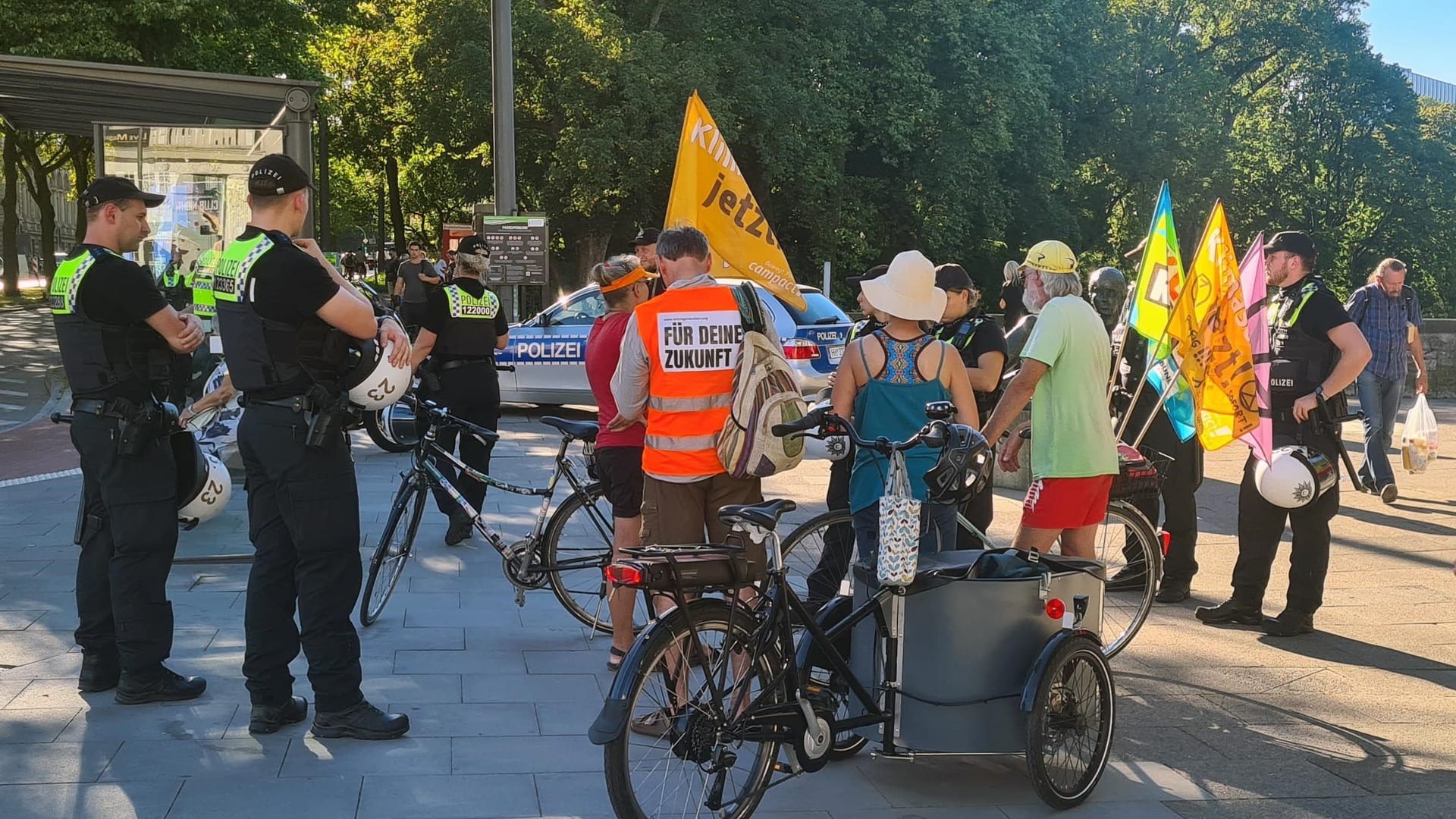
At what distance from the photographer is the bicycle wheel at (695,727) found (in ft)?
12.8

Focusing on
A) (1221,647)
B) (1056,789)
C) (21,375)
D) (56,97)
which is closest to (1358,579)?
(1221,647)

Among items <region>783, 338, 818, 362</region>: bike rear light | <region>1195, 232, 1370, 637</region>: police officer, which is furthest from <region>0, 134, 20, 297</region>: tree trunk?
<region>1195, 232, 1370, 637</region>: police officer

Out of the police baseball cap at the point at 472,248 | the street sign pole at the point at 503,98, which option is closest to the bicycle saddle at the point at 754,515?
the police baseball cap at the point at 472,248

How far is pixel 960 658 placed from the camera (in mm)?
4426

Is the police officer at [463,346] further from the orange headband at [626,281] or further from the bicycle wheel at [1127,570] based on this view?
the bicycle wheel at [1127,570]

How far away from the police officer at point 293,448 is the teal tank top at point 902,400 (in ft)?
5.66

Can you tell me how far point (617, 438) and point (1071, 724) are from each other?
2.23 meters

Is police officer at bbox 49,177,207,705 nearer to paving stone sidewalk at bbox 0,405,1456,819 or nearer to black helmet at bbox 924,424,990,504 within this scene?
paving stone sidewalk at bbox 0,405,1456,819

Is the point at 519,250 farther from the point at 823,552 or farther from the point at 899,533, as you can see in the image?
the point at 899,533

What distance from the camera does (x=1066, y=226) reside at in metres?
35.0

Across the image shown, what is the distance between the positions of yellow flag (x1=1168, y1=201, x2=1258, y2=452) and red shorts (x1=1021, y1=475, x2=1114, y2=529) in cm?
140

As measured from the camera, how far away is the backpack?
16.1ft

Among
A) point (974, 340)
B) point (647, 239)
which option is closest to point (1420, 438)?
point (974, 340)

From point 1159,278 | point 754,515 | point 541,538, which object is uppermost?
point 1159,278
